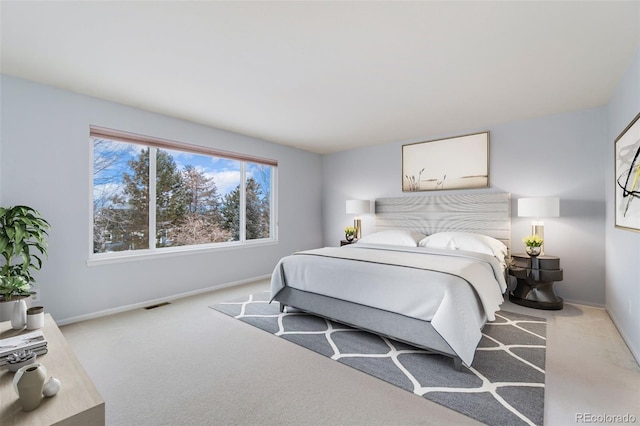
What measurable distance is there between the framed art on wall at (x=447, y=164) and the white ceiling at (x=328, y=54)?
70 centimetres

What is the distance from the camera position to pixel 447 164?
4328mm

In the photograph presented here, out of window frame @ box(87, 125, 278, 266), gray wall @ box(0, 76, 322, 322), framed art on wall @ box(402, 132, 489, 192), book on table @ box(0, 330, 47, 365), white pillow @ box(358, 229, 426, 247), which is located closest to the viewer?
book on table @ box(0, 330, 47, 365)

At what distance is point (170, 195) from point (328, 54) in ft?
9.10

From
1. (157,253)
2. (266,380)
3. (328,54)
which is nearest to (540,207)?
(328,54)

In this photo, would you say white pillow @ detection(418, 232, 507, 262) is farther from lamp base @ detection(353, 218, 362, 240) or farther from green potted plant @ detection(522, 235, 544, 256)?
lamp base @ detection(353, 218, 362, 240)

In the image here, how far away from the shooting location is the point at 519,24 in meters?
1.88

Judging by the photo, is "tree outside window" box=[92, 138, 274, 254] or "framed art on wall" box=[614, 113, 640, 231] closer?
"framed art on wall" box=[614, 113, 640, 231]

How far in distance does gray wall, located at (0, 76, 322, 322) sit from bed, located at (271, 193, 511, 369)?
164 cm

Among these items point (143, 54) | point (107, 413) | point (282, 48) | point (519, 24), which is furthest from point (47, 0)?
point (519, 24)

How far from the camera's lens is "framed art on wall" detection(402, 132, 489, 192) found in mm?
4070

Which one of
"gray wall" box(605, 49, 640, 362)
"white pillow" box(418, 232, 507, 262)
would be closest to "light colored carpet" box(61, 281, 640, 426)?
"gray wall" box(605, 49, 640, 362)

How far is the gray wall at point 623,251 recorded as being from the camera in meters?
2.21

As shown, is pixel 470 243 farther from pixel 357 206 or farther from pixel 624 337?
pixel 357 206

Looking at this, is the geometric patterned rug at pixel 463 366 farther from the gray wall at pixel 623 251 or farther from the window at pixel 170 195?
the window at pixel 170 195
